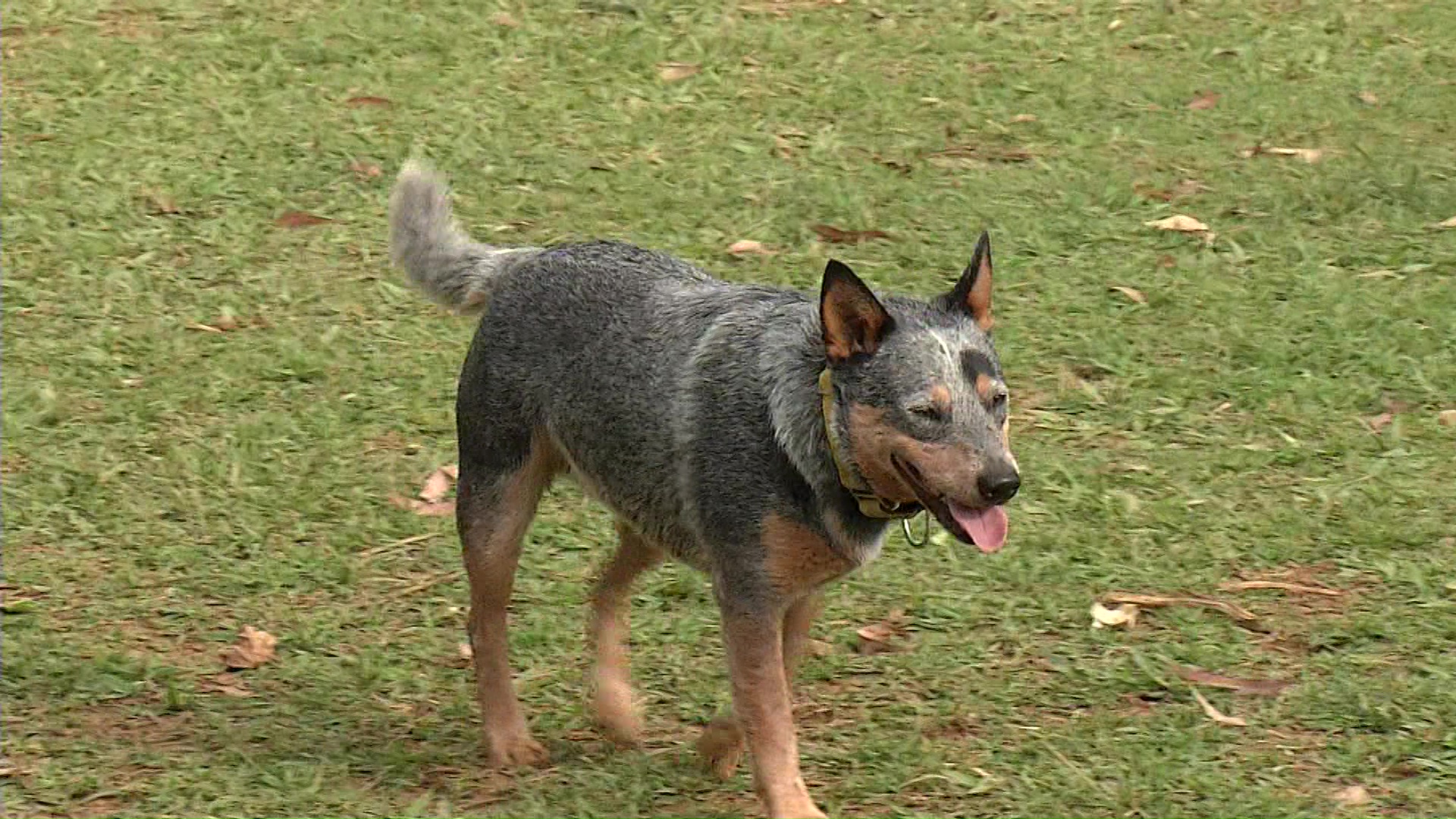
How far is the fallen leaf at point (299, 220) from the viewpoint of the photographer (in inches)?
393

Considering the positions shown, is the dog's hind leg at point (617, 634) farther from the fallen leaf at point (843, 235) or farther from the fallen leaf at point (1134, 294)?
Result: the fallen leaf at point (843, 235)

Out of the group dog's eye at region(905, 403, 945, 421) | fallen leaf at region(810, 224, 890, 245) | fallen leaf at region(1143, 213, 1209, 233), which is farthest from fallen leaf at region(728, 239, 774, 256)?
dog's eye at region(905, 403, 945, 421)

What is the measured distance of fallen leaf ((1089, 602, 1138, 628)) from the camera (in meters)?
6.80

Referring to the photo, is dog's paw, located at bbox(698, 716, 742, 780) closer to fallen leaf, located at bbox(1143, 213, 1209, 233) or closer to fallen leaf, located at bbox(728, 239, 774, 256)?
fallen leaf, located at bbox(728, 239, 774, 256)

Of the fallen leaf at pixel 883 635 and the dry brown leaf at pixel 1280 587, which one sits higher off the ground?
the dry brown leaf at pixel 1280 587

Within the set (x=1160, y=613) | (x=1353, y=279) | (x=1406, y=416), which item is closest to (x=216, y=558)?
(x=1160, y=613)

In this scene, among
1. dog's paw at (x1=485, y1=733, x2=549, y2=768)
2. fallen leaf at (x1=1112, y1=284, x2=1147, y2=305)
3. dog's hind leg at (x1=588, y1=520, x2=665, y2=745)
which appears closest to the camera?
dog's paw at (x1=485, y1=733, x2=549, y2=768)

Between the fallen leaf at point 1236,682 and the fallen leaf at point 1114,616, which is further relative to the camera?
the fallen leaf at point 1114,616

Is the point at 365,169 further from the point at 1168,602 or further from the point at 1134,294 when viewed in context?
the point at 1168,602

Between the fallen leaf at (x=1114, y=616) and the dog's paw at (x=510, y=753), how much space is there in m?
1.81

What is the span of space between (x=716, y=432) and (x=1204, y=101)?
6.31 meters

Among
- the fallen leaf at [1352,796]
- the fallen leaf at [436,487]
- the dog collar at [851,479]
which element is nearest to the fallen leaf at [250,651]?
the fallen leaf at [436,487]

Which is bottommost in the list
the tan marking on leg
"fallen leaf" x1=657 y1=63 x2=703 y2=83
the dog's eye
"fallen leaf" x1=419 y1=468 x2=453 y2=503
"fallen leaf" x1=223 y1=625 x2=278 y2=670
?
"fallen leaf" x1=223 y1=625 x2=278 y2=670

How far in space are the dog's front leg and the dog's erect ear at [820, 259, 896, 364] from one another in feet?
2.23
